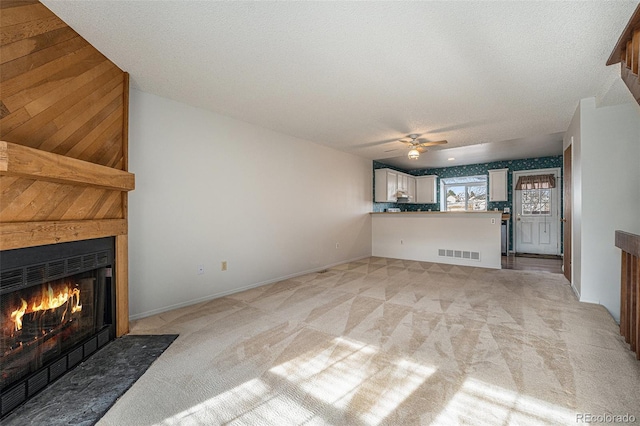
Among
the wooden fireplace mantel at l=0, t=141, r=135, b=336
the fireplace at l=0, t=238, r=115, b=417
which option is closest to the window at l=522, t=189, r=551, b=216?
the wooden fireplace mantel at l=0, t=141, r=135, b=336

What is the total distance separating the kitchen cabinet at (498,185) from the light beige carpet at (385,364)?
454cm

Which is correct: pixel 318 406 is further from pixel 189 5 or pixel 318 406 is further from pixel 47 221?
pixel 189 5

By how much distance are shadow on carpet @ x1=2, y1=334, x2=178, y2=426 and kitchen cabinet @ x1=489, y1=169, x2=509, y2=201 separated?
8080 millimetres

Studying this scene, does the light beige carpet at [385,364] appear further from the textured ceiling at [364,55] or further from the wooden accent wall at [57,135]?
the textured ceiling at [364,55]

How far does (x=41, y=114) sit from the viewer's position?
1.81 m

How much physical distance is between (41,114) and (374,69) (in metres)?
2.46

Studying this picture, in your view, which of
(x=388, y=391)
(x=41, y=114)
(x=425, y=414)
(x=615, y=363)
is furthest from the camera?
(x=615, y=363)

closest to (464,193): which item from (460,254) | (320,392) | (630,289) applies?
(460,254)

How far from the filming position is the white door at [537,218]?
22.8ft

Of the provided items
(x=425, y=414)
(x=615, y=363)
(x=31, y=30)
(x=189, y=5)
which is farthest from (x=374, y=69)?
(x=615, y=363)

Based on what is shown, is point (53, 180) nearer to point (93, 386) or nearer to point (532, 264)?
point (93, 386)

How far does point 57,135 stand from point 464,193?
882 cm

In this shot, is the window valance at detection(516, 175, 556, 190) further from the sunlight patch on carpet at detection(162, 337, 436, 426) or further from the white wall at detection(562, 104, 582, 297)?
the sunlight patch on carpet at detection(162, 337, 436, 426)

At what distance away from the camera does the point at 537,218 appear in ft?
23.6
